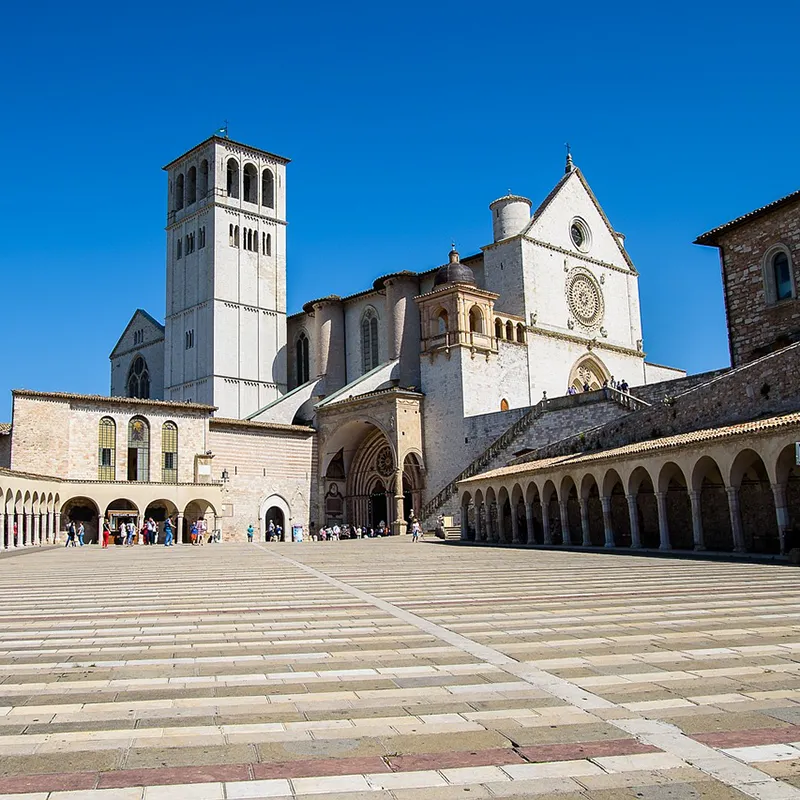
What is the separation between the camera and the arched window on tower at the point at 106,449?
39.7 metres

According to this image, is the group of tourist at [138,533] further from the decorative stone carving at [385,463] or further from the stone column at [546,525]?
the stone column at [546,525]

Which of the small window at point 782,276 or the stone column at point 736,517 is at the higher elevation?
the small window at point 782,276

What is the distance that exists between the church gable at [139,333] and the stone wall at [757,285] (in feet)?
136

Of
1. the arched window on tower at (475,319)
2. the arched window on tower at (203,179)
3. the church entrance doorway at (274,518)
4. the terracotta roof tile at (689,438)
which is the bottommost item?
the church entrance doorway at (274,518)

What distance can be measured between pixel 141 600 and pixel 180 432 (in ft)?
102

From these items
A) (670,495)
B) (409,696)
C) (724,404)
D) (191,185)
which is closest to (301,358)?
(191,185)

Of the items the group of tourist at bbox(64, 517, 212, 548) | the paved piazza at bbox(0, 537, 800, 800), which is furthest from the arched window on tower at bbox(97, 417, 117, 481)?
the paved piazza at bbox(0, 537, 800, 800)

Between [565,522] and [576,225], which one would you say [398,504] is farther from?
[576,225]

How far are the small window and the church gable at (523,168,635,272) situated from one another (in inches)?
755

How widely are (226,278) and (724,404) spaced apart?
124ft

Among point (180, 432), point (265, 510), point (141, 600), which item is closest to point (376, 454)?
point (265, 510)

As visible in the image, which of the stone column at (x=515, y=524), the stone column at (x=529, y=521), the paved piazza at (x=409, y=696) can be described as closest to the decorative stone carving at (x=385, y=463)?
the stone column at (x=515, y=524)

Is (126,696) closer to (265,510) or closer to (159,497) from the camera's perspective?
(159,497)

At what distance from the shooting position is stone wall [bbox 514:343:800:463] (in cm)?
2084
